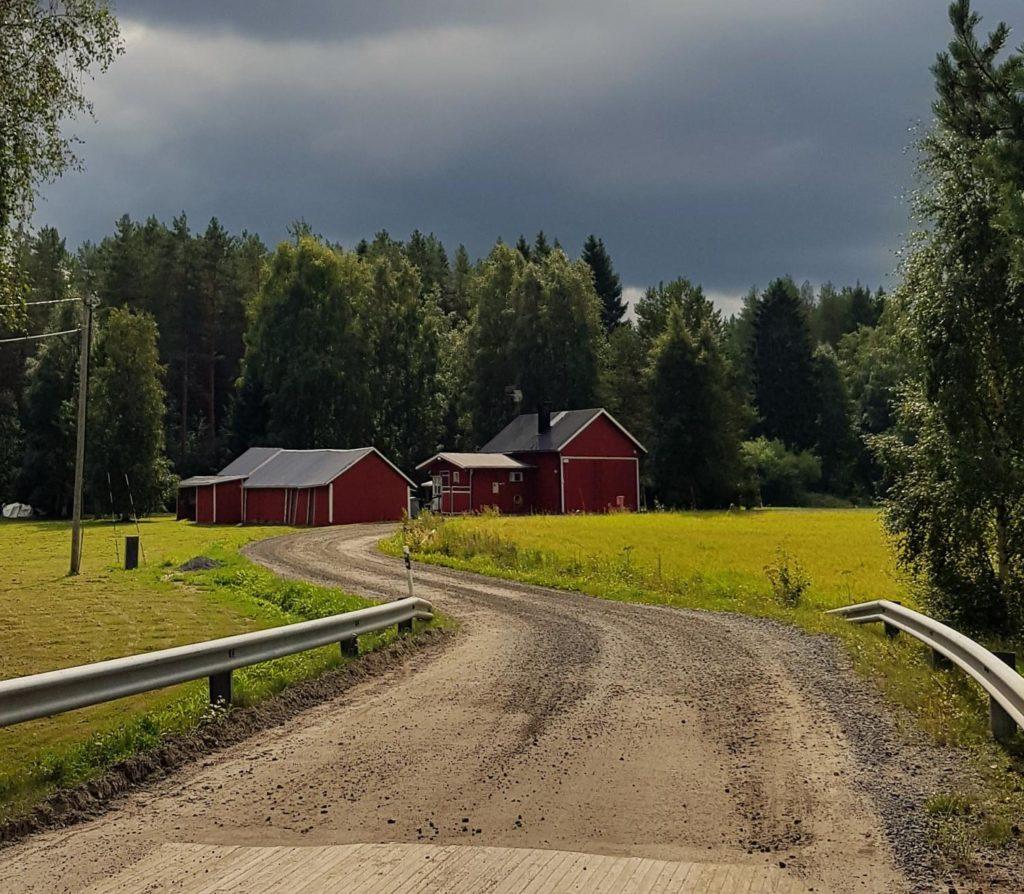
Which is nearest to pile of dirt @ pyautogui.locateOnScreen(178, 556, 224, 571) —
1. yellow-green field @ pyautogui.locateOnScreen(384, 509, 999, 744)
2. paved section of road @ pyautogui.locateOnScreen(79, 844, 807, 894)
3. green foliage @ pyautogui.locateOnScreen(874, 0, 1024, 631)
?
yellow-green field @ pyautogui.locateOnScreen(384, 509, 999, 744)

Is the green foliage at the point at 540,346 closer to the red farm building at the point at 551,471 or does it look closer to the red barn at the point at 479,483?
the red farm building at the point at 551,471

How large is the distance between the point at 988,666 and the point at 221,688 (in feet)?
23.0

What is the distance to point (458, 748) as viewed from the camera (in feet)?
27.3

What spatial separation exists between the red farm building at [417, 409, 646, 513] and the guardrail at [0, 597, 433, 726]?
166ft

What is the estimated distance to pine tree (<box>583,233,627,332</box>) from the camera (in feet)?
350

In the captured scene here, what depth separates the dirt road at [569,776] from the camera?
598cm

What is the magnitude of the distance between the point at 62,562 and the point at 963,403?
91.1ft

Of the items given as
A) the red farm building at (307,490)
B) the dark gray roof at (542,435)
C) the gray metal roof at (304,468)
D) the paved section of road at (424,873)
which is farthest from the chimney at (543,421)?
the paved section of road at (424,873)

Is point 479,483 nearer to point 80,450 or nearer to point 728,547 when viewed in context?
point 728,547

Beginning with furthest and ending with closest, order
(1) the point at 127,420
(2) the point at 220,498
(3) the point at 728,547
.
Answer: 1. (1) the point at 127,420
2. (2) the point at 220,498
3. (3) the point at 728,547

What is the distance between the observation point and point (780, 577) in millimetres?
22047

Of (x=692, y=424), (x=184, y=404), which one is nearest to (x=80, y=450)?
(x=692, y=424)

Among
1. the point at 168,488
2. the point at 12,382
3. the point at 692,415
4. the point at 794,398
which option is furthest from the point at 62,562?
the point at 794,398

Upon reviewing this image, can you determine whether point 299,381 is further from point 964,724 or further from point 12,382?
point 964,724
